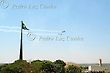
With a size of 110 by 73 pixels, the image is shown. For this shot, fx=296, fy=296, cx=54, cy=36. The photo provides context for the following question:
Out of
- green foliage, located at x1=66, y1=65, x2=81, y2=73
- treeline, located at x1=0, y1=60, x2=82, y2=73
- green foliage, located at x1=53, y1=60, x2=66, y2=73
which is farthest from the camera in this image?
green foliage, located at x1=66, y1=65, x2=81, y2=73

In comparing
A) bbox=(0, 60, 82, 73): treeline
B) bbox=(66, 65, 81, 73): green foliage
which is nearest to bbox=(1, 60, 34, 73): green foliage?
bbox=(0, 60, 82, 73): treeline

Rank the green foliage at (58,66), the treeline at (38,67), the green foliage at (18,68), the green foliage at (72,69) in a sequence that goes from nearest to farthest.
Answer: the green foliage at (18,68) < the treeline at (38,67) < the green foliage at (58,66) < the green foliage at (72,69)

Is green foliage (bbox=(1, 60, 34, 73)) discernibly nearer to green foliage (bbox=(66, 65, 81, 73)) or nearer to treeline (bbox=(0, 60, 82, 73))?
treeline (bbox=(0, 60, 82, 73))

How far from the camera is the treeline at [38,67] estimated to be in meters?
44.2

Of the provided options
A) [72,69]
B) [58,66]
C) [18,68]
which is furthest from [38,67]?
[72,69]

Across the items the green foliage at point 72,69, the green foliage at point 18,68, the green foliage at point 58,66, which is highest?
the green foliage at point 18,68

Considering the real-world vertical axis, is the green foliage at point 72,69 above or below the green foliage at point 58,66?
below

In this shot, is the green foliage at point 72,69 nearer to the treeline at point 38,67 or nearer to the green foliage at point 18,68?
the treeline at point 38,67

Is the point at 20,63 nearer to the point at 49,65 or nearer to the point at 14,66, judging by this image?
the point at 14,66

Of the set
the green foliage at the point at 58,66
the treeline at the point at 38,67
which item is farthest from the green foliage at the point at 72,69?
the green foliage at the point at 58,66

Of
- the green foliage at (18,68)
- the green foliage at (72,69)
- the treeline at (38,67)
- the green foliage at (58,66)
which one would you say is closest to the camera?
the green foliage at (18,68)

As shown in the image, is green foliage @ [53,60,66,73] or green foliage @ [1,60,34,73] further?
green foliage @ [53,60,66,73]

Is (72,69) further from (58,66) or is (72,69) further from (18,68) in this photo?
(18,68)

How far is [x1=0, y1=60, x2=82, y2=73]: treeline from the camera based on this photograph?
44.2m
